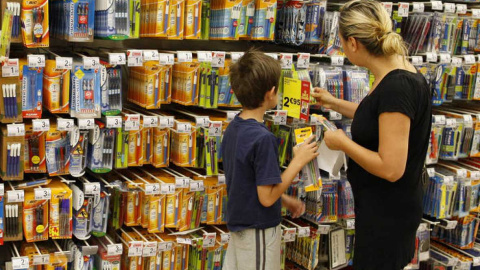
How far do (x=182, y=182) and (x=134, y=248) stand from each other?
1.54ft

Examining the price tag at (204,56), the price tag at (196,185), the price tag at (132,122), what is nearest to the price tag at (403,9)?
the price tag at (204,56)

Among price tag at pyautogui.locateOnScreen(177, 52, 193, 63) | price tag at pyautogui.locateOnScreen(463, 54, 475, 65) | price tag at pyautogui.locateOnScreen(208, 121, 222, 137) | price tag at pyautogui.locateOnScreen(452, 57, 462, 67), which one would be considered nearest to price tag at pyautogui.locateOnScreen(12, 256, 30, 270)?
price tag at pyautogui.locateOnScreen(208, 121, 222, 137)

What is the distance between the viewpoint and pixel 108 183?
3252 millimetres

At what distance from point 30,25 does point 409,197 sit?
6.68ft

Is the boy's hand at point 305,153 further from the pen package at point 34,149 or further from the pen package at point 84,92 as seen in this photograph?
the pen package at point 34,149

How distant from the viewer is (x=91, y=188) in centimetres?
311

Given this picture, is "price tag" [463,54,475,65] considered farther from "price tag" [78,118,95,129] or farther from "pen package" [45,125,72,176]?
"pen package" [45,125,72,176]

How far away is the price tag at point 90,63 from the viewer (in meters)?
3.00

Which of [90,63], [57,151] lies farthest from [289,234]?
[90,63]

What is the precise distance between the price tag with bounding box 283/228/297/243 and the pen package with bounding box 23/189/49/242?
57.8 inches

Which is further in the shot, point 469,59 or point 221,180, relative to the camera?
point 469,59

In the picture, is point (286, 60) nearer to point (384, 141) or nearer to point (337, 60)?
point (337, 60)

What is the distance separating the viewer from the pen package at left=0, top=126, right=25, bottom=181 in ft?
9.55

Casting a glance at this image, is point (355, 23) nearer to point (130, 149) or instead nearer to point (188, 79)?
point (188, 79)
